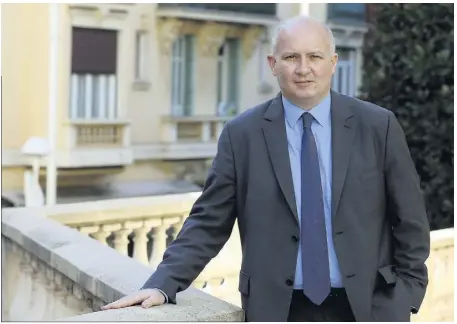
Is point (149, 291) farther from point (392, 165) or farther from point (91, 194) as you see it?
point (91, 194)

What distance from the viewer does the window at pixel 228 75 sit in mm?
16484

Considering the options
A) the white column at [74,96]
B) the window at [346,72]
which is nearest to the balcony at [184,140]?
the white column at [74,96]

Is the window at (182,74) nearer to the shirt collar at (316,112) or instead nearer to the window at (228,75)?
the window at (228,75)

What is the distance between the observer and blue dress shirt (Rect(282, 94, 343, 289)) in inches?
88.1

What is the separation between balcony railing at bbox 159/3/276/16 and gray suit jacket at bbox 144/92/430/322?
506 inches

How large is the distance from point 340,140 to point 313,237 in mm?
289

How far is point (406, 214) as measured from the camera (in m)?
2.28

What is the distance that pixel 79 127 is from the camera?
14.3m

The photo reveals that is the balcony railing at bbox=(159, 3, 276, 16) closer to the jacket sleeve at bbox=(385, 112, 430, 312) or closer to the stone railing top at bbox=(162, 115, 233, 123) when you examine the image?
the stone railing top at bbox=(162, 115, 233, 123)

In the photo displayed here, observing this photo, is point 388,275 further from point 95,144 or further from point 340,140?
point 95,144

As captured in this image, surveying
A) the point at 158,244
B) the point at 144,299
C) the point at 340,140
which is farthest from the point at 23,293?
the point at 340,140

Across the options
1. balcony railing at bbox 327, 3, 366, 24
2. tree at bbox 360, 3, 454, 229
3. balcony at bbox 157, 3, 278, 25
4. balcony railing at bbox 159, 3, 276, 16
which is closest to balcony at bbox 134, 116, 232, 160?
balcony at bbox 157, 3, 278, 25

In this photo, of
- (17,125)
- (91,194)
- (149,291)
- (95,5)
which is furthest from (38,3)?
(149,291)

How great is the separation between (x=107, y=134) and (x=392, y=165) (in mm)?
12766
